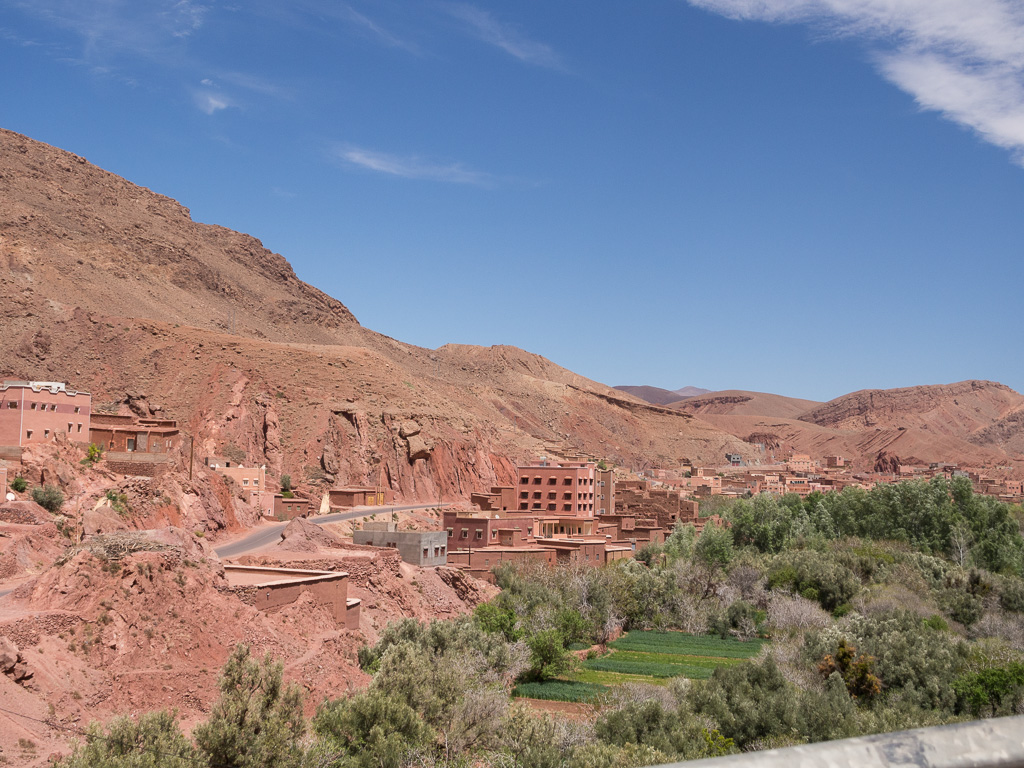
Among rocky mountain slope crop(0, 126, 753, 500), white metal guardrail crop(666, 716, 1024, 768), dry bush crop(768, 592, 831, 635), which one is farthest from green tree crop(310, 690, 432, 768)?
rocky mountain slope crop(0, 126, 753, 500)

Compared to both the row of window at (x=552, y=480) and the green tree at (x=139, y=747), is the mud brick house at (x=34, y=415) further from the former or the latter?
the row of window at (x=552, y=480)

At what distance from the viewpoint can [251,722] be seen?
12.4 metres

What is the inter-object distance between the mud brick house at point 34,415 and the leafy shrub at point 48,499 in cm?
320

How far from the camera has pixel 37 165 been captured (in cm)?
9825

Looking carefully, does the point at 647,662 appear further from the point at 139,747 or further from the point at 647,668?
the point at 139,747

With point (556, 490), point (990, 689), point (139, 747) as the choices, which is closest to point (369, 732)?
point (139, 747)

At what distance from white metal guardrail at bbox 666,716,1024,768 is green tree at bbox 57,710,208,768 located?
34.3 feet

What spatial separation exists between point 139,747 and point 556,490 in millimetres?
45324

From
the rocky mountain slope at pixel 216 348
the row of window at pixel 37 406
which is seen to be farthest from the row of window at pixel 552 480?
the row of window at pixel 37 406

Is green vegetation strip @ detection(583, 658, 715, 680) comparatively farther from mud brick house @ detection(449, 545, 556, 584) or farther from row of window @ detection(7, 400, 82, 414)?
row of window @ detection(7, 400, 82, 414)

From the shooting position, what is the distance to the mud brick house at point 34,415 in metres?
31.1

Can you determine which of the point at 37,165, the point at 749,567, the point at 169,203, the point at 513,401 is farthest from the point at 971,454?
the point at 37,165

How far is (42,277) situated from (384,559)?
5556 cm

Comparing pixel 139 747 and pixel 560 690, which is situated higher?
pixel 139 747
